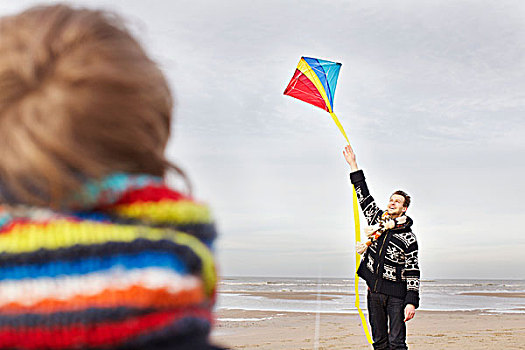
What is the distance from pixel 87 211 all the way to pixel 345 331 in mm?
10215

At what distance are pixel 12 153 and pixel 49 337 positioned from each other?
9.7 inches

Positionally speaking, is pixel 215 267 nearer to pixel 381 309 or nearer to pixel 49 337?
pixel 49 337

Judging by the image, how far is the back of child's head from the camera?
2.55 ft

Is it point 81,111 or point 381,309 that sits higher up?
point 81,111

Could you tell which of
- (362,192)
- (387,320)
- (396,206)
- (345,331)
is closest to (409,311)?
(387,320)

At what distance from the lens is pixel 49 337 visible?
30.0 inches

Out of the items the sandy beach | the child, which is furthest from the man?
the child

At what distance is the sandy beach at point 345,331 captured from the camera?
8.85 m

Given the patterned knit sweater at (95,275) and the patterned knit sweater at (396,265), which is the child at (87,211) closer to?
the patterned knit sweater at (95,275)

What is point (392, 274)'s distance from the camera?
524 cm

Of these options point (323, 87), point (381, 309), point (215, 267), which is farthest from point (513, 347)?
point (215, 267)

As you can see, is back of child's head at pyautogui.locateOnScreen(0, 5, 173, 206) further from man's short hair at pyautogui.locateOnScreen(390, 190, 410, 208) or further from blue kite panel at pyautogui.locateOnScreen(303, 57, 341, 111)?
blue kite panel at pyautogui.locateOnScreen(303, 57, 341, 111)

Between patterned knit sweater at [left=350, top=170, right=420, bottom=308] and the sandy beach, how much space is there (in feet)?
11.1

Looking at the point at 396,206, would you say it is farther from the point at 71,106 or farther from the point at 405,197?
the point at 71,106
